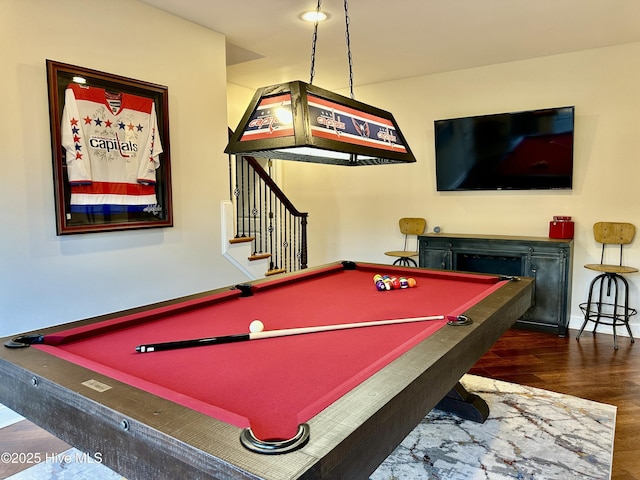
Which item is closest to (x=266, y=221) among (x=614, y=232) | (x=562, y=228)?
(x=562, y=228)

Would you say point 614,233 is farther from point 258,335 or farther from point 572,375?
point 258,335

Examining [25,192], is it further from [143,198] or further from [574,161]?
[574,161]

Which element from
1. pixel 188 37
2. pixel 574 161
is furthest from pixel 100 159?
pixel 574 161

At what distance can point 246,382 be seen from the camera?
4.16ft

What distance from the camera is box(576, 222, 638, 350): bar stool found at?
13.2ft

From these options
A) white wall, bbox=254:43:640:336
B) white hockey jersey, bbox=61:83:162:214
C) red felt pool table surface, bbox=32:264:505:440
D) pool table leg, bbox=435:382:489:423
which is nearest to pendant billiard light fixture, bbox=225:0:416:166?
red felt pool table surface, bbox=32:264:505:440

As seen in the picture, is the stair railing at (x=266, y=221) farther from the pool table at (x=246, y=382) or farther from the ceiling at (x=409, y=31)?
the pool table at (x=246, y=382)

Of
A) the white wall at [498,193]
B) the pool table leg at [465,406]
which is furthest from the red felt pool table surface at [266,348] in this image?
the white wall at [498,193]

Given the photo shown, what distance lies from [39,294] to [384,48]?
3.54 meters

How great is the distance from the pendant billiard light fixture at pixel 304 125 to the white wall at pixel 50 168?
1383 mm

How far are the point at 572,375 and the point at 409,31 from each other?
3.07m

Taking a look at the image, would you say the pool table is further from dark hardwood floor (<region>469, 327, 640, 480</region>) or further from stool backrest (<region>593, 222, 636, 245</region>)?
stool backrest (<region>593, 222, 636, 245</region>)

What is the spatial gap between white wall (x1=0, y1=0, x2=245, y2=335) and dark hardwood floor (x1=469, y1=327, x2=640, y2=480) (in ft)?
8.21

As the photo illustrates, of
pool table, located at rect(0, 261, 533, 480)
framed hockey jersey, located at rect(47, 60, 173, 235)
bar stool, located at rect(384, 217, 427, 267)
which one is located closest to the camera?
pool table, located at rect(0, 261, 533, 480)
